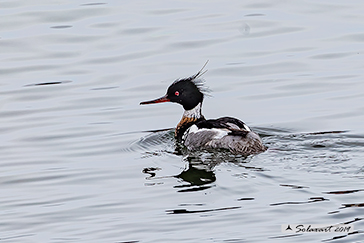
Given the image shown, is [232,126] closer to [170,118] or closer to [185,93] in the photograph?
[185,93]

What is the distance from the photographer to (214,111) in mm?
11461

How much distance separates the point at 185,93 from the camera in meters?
10.8

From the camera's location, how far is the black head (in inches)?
422

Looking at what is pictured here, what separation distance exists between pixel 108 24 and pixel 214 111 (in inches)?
186

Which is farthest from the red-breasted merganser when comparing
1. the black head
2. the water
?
the water

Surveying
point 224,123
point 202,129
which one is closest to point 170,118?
point 202,129

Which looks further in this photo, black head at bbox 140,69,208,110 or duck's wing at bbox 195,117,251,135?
black head at bbox 140,69,208,110

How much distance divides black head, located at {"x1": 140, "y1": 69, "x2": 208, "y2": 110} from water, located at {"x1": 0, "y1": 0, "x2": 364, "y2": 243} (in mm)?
464

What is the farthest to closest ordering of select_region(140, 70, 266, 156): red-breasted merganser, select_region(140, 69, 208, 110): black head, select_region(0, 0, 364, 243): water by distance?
1. select_region(140, 69, 208, 110): black head
2. select_region(140, 70, 266, 156): red-breasted merganser
3. select_region(0, 0, 364, 243): water

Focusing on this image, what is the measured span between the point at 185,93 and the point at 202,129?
95 cm

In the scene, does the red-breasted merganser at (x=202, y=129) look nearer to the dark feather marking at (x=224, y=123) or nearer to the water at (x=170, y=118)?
the dark feather marking at (x=224, y=123)

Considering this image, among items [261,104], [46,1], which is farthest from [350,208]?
[46,1]

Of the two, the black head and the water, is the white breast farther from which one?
the black head

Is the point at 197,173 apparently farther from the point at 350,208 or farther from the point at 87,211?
the point at 350,208
